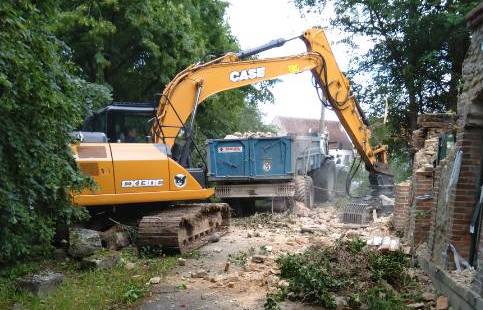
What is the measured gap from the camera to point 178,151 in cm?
1095

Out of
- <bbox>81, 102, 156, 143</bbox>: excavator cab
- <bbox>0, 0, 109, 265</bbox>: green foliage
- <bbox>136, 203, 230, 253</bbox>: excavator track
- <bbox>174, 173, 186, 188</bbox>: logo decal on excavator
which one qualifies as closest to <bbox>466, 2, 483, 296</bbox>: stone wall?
<bbox>0, 0, 109, 265</bbox>: green foliage

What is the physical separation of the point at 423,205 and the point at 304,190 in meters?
6.84

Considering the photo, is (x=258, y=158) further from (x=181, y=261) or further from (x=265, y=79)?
(x=181, y=261)

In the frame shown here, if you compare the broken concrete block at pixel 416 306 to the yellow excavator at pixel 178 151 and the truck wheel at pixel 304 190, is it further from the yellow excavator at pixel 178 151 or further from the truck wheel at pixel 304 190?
the truck wheel at pixel 304 190

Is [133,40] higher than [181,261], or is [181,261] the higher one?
[133,40]

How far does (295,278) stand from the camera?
5.93 metres

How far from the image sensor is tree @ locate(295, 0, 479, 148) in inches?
607

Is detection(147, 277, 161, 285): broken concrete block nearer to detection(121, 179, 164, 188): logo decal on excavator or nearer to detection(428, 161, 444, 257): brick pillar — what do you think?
detection(121, 179, 164, 188): logo decal on excavator

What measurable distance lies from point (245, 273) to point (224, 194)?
6.37 meters

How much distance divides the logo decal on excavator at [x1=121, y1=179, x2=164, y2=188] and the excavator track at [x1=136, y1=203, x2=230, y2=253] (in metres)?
0.50

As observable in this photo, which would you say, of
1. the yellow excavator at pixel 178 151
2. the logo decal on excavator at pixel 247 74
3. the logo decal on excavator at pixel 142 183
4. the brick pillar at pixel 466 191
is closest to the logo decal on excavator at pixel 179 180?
the yellow excavator at pixel 178 151

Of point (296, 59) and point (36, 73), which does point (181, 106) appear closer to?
point (296, 59)

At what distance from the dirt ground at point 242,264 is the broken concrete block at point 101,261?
85 cm

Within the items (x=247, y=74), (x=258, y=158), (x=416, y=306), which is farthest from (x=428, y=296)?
(x=258, y=158)
